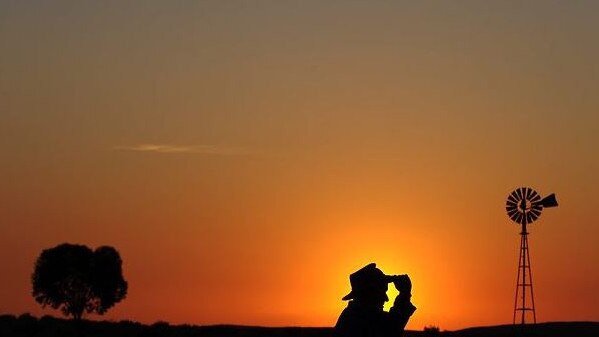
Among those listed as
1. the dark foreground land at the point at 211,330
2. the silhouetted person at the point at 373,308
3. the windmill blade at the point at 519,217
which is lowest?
the silhouetted person at the point at 373,308

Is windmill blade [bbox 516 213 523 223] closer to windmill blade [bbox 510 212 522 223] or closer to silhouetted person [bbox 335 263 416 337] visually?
windmill blade [bbox 510 212 522 223]

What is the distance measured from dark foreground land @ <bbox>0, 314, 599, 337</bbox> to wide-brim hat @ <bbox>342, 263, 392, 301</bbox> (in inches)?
1854

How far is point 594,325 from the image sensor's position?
64188mm

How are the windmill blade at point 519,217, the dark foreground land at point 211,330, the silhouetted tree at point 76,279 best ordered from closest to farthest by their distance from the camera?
the dark foreground land at point 211,330 < the windmill blade at point 519,217 < the silhouetted tree at point 76,279

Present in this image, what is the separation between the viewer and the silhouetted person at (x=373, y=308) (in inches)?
440

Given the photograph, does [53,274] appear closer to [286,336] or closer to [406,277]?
[286,336]

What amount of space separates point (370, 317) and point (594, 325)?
55.1 metres

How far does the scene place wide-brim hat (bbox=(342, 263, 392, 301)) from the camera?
11.5m

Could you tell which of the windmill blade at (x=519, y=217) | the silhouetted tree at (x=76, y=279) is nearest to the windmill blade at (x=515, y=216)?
the windmill blade at (x=519, y=217)

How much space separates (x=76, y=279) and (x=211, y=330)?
35.2 meters

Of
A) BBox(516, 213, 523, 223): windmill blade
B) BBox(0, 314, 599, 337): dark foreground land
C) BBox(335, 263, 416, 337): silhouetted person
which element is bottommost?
Answer: BBox(335, 263, 416, 337): silhouetted person

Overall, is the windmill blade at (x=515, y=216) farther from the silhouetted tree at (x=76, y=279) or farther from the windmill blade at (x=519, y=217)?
the silhouetted tree at (x=76, y=279)

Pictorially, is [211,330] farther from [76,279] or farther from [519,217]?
[76,279]

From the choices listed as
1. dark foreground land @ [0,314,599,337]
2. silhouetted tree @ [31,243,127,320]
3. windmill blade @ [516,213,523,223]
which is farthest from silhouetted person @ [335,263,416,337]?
silhouetted tree @ [31,243,127,320]
